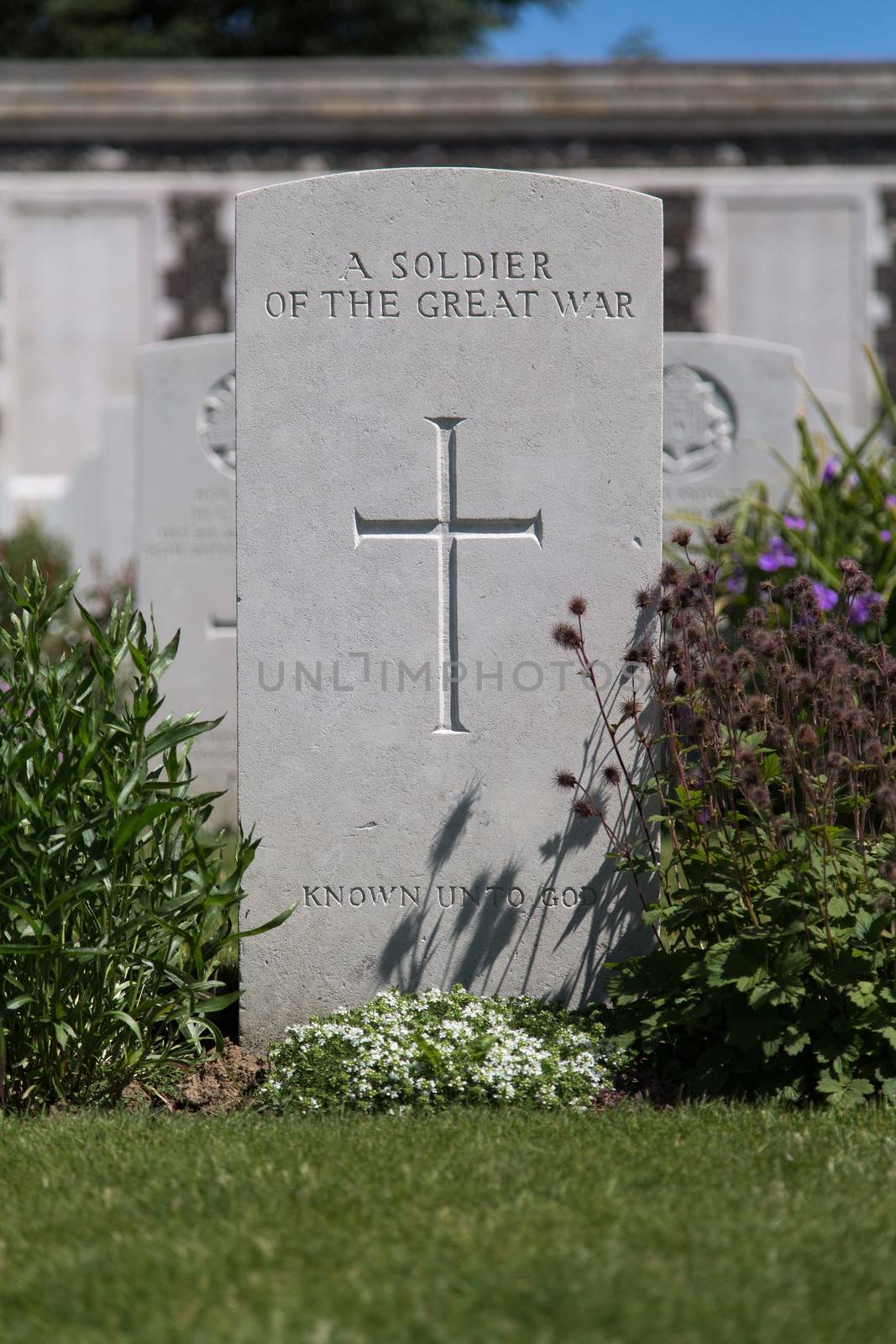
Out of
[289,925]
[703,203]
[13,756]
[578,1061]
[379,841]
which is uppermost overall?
[703,203]

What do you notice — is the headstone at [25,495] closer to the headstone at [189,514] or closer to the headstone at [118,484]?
the headstone at [118,484]

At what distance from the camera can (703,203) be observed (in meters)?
10.7

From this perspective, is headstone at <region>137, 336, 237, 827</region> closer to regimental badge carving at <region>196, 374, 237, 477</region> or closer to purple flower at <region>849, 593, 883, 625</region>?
Result: regimental badge carving at <region>196, 374, 237, 477</region>

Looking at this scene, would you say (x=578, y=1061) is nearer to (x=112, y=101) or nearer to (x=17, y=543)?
(x=17, y=543)

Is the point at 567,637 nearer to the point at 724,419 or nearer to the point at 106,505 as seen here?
the point at 724,419

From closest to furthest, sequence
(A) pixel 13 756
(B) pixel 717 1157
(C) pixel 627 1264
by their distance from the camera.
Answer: (C) pixel 627 1264 → (B) pixel 717 1157 → (A) pixel 13 756

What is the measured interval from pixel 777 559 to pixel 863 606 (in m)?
1.27

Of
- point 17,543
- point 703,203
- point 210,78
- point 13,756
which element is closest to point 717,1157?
point 13,756

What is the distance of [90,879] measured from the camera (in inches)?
114

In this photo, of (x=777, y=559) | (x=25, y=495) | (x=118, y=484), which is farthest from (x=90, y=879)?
(x=25, y=495)

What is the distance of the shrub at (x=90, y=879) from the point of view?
9.54 ft

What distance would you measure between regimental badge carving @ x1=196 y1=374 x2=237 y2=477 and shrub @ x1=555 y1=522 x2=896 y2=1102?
4.04 meters

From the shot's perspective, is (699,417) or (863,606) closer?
(863,606)

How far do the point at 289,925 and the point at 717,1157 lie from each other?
1.43 m
